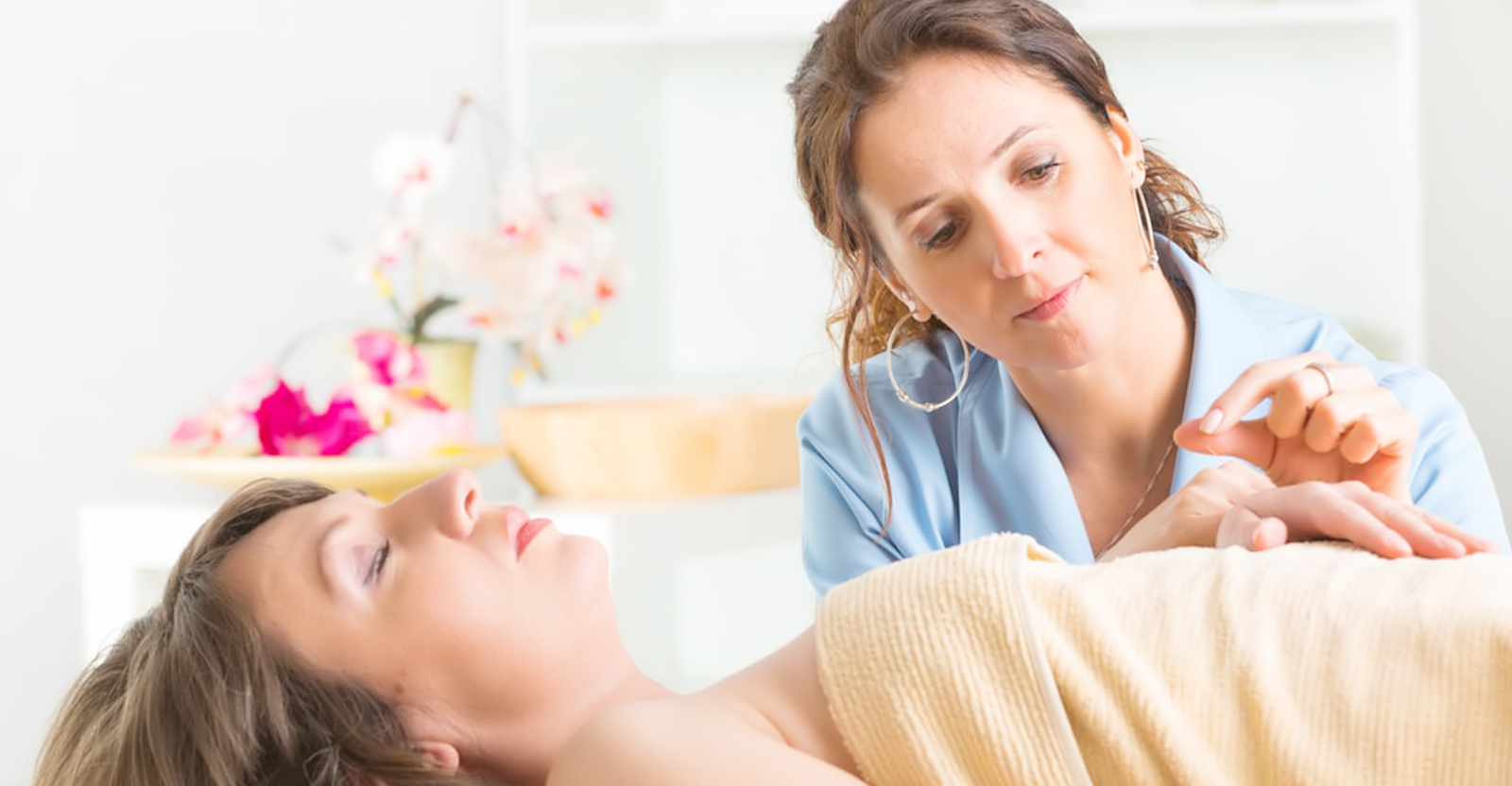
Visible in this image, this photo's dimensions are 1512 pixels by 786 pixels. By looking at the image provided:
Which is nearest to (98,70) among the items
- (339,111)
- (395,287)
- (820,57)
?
(339,111)

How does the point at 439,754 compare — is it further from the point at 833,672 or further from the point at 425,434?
the point at 425,434

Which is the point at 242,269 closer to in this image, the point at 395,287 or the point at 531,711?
the point at 395,287

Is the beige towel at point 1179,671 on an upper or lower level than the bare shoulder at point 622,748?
upper

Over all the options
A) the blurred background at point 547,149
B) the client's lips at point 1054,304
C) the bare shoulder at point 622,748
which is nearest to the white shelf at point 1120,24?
the blurred background at point 547,149

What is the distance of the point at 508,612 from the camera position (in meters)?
1.14

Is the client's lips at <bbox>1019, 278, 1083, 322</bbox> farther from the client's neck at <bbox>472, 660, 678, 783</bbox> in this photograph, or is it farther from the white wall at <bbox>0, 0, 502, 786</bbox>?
the white wall at <bbox>0, 0, 502, 786</bbox>

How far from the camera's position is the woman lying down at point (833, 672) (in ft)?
2.95

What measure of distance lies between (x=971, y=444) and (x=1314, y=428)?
1.60 ft

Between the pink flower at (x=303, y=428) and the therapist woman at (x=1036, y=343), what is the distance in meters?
0.87

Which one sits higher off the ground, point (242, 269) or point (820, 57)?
point (820, 57)

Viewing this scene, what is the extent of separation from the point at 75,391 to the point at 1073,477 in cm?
209

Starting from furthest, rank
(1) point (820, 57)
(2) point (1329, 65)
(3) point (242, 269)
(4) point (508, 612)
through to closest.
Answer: (3) point (242, 269) → (2) point (1329, 65) → (1) point (820, 57) → (4) point (508, 612)

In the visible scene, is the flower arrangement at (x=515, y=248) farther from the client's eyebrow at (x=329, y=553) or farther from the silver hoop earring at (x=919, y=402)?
the client's eyebrow at (x=329, y=553)

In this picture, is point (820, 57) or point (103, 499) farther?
point (103, 499)
